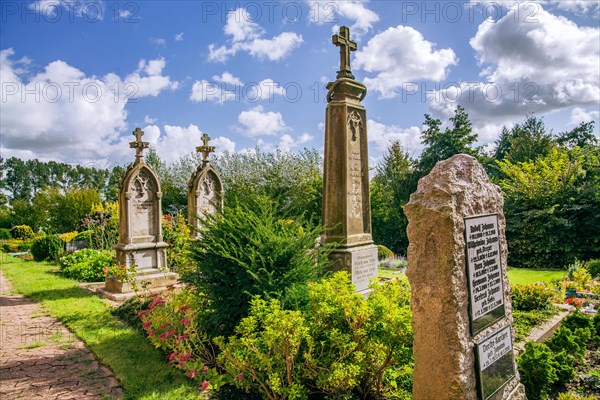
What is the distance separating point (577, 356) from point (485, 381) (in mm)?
2544

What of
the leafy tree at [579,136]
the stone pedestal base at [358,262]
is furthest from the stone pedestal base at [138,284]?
the leafy tree at [579,136]

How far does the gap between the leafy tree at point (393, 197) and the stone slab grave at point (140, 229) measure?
28.5 feet

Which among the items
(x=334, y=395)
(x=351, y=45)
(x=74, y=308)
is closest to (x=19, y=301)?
(x=74, y=308)

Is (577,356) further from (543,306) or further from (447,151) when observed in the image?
(447,151)

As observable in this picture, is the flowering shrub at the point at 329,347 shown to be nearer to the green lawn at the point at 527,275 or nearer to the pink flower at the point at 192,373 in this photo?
the pink flower at the point at 192,373

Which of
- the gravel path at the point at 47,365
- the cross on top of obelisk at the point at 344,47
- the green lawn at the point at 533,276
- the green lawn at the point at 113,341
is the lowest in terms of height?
the green lawn at the point at 533,276

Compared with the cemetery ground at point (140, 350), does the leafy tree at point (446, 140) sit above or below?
above

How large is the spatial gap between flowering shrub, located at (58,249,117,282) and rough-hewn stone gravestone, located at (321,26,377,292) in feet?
21.4

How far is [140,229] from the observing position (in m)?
9.44

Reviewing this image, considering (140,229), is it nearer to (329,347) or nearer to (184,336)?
(184,336)

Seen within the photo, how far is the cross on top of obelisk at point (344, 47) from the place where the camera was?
766 cm

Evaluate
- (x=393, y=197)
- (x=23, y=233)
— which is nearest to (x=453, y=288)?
(x=393, y=197)

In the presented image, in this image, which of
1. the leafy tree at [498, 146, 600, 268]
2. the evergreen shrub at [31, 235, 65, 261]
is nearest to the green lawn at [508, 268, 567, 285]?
the leafy tree at [498, 146, 600, 268]

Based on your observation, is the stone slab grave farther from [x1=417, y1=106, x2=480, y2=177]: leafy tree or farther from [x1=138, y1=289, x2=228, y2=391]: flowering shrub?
[x1=417, y1=106, x2=480, y2=177]: leafy tree
